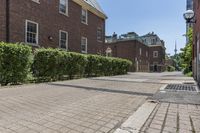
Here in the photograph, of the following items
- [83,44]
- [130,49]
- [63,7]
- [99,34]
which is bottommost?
[83,44]

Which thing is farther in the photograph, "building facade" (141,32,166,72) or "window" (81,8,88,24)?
"building facade" (141,32,166,72)

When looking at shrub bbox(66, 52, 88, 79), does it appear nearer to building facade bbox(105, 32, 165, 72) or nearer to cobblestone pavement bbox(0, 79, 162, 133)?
cobblestone pavement bbox(0, 79, 162, 133)

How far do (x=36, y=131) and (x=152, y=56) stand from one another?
56559 mm

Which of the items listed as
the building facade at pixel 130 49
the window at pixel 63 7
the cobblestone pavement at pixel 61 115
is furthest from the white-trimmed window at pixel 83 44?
the cobblestone pavement at pixel 61 115

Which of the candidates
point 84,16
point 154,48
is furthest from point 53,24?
point 154,48

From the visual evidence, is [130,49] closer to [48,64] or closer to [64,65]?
[64,65]

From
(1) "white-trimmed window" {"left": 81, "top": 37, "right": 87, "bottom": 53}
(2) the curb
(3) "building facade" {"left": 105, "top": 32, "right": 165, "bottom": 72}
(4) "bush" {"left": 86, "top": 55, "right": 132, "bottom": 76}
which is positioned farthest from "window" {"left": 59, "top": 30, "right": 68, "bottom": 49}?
(3) "building facade" {"left": 105, "top": 32, "right": 165, "bottom": 72}

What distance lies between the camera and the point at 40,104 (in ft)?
17.7

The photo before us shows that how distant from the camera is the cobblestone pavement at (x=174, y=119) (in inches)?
138

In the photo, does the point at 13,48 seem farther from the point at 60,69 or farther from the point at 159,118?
the point at 159,118

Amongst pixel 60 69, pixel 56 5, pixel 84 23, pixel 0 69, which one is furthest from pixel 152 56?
pixel 0 69

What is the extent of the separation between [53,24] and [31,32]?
269 cm

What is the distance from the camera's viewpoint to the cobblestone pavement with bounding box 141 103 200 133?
350cm

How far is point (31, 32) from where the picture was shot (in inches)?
602
